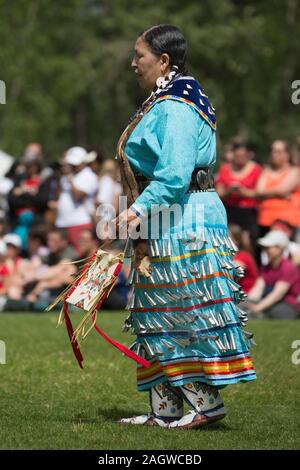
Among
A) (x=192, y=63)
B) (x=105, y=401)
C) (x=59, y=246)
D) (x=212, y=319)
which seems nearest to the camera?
(x=212, y=319)

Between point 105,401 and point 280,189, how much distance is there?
670 centimetres

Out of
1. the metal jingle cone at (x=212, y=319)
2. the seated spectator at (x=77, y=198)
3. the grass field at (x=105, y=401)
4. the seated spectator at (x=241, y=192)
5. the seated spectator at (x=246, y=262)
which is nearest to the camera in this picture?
the grass field at (x=105, y=401)

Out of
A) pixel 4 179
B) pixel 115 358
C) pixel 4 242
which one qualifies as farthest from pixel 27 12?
pixel 115 358

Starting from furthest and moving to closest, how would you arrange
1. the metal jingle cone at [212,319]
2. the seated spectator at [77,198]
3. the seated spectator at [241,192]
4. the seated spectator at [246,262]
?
the seated spectator at [77,198]
the seated spectator at [241,192]
the seated spectator at [246,262]
the metal jingle cone at [212,319]

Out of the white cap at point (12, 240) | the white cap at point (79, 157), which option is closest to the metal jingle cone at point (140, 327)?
the white cap at point (79, 157)

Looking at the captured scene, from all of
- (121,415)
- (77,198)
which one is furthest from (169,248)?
(77,198)

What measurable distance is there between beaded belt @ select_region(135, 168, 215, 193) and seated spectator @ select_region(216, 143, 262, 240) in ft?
24.9

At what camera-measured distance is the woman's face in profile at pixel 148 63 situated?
20.8 feet

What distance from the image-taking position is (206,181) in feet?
20.9

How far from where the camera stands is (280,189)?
13648mm

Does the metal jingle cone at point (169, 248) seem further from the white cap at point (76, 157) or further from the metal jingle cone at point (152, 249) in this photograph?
the white cap at point (76, 157)

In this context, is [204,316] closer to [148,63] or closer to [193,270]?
[193,270]

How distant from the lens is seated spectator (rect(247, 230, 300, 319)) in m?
13.2

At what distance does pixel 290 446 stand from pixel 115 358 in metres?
3.85
